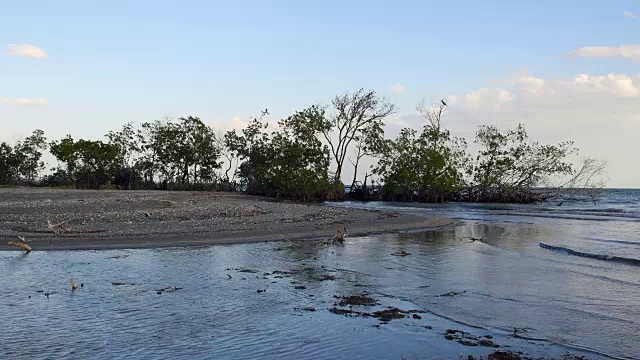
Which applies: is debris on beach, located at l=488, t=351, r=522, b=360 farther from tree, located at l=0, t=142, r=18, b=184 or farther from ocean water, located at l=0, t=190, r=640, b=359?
tree, located at l=0, t=142, r=18, b=184

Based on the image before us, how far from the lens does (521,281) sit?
13.7m

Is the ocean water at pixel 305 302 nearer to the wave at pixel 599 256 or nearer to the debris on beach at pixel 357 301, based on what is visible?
the wave at pixel 599 256

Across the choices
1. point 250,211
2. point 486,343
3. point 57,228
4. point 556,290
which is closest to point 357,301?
point 486,343

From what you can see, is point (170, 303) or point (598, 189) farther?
point (598, 189)

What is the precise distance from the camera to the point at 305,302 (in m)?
10.8

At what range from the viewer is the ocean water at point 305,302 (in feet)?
26.2

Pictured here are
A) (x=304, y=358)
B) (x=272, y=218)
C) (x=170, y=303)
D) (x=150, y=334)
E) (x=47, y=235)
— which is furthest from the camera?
(x=272, y=218)

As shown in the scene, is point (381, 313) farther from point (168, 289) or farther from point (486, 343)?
point (168, 289)

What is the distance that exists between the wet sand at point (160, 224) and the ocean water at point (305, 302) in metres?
1.95

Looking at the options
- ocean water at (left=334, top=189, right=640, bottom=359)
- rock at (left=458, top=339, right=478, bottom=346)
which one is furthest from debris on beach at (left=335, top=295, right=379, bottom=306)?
rock at (left=458, top=339, right=478, bottom=346)

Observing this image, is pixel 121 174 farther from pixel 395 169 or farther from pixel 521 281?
pixel 521 281

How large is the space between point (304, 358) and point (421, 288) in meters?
5.54

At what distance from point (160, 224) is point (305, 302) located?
45.6 feet

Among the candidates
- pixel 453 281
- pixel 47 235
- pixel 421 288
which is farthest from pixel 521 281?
pixel 47 235
